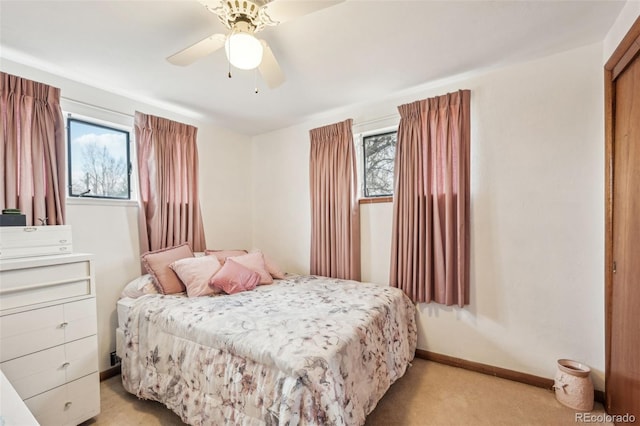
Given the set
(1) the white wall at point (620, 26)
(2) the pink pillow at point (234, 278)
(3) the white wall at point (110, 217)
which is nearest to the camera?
(1) the white wall at point (620, 26)

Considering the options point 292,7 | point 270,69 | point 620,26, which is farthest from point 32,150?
point 620,26

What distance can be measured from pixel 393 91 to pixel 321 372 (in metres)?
2.33

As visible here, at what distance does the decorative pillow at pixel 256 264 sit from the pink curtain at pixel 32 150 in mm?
1369

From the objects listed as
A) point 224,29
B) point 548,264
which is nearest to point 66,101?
point 224,29

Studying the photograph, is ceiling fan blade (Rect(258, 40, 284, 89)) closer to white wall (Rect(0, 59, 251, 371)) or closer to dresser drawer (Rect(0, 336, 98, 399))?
white wall (Rect(0, 59, 251, 371))

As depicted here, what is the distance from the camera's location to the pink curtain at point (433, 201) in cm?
231

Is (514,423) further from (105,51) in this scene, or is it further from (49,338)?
(105,51)

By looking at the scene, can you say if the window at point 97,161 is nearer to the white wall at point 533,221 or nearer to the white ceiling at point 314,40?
the white ceiling at point 314,40

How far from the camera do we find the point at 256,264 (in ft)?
9.15

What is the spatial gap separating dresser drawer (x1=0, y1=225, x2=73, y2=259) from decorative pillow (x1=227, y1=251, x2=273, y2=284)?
4.03ft

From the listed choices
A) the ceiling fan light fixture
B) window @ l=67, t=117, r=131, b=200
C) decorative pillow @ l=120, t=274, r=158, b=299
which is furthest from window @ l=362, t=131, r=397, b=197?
window @ l=67, t=117, r=131, b=200

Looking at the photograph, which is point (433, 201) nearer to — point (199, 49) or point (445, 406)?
A: point (445, 406)

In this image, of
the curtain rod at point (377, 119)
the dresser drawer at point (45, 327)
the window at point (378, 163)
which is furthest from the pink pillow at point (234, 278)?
the curtain rod at point (377, 119)

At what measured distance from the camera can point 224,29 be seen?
1701 mm
